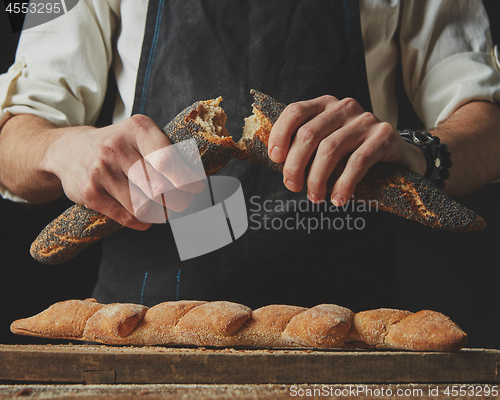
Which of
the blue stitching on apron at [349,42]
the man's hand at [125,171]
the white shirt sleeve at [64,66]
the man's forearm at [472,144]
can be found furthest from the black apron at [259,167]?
the man's hand at [125,171]

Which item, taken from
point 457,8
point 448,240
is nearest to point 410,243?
point 448,240

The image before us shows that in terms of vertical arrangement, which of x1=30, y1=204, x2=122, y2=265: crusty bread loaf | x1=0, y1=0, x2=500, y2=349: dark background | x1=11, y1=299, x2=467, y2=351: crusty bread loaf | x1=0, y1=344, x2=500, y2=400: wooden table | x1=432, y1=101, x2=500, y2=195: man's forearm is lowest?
x1=0, y1=0, x2=500, y2=349: dark background

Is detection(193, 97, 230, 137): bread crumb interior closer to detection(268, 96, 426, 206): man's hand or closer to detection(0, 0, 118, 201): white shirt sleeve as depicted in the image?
detection(268, 96, 426, 206): man's hand

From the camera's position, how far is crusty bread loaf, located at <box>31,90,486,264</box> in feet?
2.60

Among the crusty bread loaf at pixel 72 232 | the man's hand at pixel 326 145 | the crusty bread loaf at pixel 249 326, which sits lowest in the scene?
the crusty bread loaf at pixel 249 326

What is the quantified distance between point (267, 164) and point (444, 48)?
3.11 feet

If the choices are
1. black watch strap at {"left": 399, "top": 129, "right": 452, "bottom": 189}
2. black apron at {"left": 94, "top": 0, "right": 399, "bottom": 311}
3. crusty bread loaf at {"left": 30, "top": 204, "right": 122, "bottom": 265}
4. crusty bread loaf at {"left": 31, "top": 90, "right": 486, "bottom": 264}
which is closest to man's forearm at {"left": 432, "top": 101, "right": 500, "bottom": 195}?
black watch strap at {"left": 399, "top": 129, "right": 452, "bottom": 189}

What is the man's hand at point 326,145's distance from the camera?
784 millimetres

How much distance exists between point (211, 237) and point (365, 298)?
555 mm

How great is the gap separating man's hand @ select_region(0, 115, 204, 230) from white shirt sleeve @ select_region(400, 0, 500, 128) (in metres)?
0.99

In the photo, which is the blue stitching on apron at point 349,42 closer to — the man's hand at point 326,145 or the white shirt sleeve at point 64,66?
the man's hand at point 326,145

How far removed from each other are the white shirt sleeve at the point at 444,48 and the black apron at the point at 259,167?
0.78 feet

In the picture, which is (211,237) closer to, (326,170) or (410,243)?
(326,170)

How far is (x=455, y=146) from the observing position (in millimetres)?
1146
